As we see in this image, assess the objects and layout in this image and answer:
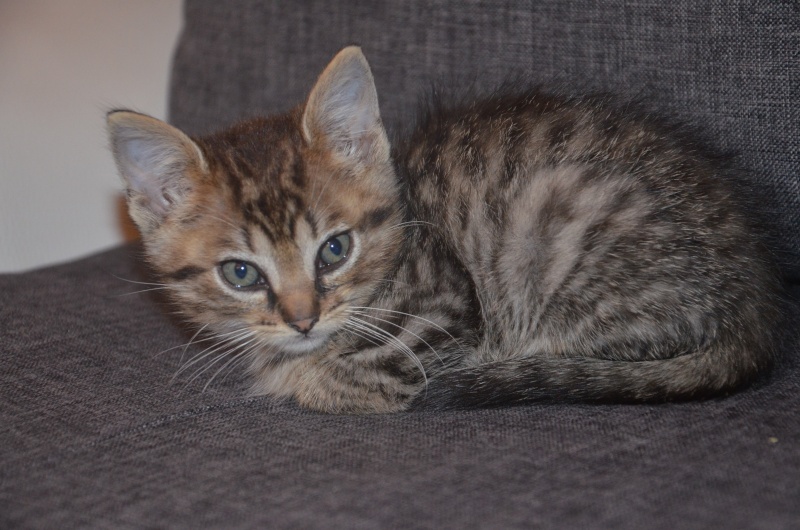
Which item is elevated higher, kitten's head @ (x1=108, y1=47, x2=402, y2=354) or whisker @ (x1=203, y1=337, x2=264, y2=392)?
kitten's head @ (x1=108, y1=47, x2=402, y2=354)

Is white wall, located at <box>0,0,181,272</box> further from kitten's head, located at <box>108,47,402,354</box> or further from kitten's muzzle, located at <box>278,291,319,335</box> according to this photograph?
kitten's muzzle, located at <box>278,291,319,335</box>

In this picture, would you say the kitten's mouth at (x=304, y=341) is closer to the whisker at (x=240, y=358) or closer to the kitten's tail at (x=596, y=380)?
the whisker at (x=240, y=358)

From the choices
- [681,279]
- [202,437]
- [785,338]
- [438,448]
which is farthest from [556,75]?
[202,437]

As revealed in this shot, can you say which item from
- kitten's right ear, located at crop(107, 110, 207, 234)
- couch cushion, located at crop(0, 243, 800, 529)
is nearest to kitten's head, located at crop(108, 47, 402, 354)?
kitten's right ear, located at crop(107, 110, 207, 234)

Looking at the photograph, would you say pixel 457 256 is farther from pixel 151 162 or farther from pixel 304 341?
pixel 151 162

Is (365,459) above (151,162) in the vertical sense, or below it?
below

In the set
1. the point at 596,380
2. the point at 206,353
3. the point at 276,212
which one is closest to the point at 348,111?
the point at 276,212

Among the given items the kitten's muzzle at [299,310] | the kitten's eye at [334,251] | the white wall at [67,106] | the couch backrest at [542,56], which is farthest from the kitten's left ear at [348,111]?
the white wall at [67,106]

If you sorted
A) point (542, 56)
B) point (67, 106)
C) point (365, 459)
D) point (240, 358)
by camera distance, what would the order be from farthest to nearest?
point (67, 106) → point (542, 56) → point (240, 358) → point (365, 459)
